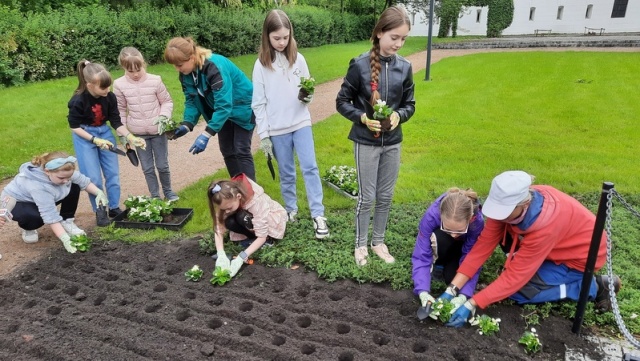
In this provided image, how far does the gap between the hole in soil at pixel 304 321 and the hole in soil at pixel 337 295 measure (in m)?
0.30

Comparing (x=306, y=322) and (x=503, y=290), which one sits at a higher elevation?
(x=503, y=290)

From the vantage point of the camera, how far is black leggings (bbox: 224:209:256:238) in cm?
386

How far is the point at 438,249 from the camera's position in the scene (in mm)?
3314

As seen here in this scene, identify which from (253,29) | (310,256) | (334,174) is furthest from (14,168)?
(253,29)

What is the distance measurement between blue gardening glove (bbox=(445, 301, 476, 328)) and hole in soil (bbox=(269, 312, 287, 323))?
112cm

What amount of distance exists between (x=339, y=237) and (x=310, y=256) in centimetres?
46

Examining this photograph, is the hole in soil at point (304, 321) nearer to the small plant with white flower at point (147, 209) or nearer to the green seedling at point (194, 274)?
the green seedling at point (194, 274)

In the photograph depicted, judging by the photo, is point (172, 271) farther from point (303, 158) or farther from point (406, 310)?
point (406, 310)

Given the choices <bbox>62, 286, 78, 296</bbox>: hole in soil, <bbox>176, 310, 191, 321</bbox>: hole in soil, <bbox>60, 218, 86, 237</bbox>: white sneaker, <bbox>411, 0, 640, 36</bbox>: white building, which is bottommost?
<bbox>411, 0, 640, 36</bbox>: white building

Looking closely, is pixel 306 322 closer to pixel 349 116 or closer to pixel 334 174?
pixel 349 116

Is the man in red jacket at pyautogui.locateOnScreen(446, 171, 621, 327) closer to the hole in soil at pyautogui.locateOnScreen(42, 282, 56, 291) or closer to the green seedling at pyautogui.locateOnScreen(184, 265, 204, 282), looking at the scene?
the green seedling at pyautogui.locateOnScreen(184, 265, 204, 282)

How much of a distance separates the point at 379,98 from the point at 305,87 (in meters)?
0.76

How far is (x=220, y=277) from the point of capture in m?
3.55

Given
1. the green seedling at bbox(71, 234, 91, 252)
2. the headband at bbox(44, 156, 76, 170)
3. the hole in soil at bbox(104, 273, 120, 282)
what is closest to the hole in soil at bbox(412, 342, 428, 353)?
the hole in soil at bbox(104, 273, 120, 282)
